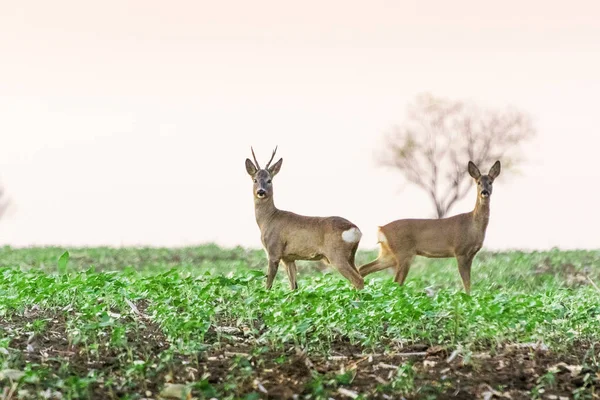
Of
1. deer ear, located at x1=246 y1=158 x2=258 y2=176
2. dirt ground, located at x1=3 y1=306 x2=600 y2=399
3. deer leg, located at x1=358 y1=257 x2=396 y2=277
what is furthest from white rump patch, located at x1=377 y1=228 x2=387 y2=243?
dirt ground, located at x1=3 y1=306 x2=600 y2=399

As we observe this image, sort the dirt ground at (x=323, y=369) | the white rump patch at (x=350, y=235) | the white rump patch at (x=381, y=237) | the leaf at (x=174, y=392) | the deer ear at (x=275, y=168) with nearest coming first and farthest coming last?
1. the leaf at (x=174, y=392)
2. the dirt ground at (x=323, y=369)
3. the white rump patch at (x=350, y=235)
4. the deer ear at (x=275, y=168)
5. the white rump patch at (x=381, y=237)

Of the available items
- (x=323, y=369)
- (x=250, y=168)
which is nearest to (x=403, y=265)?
(x=250, y=168)

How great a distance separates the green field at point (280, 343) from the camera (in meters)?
7.15

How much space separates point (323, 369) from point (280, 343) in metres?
0.70

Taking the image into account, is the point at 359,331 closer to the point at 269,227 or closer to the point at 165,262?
the point at 269,227

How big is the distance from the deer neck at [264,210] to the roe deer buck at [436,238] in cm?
164

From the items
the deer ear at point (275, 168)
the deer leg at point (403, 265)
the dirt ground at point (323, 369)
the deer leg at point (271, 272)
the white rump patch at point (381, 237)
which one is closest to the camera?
the dirt ground at point (323, 369)

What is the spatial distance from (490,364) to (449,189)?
877 inches

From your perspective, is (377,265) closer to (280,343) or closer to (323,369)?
(280,343)

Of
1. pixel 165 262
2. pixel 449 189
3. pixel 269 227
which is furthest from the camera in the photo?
pixel 449 189

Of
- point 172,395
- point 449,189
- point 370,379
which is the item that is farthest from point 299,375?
point 449,189

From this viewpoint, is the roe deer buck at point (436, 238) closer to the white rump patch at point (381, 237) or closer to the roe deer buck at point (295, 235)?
the white rump patch at point (381, 237)

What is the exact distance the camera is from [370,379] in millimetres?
7285

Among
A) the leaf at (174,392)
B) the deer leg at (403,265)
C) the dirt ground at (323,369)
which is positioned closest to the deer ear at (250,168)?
the deer leg at (403,265)
